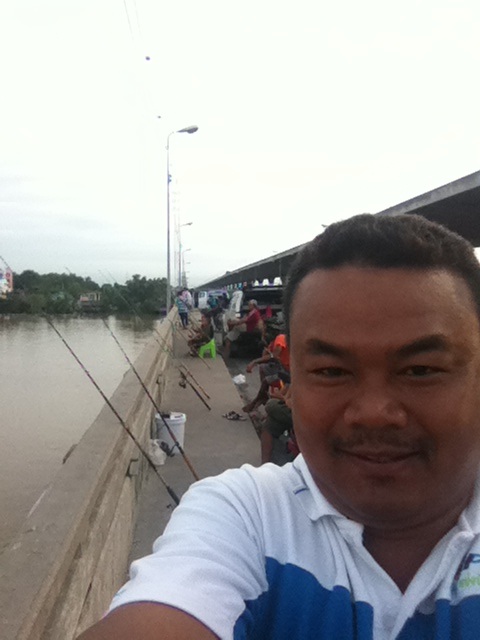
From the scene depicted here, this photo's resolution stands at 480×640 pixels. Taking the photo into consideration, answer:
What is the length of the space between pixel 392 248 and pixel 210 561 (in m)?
0.82

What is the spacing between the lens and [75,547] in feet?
8.86

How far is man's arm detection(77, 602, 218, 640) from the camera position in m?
1.12

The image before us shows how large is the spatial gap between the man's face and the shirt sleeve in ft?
0.72

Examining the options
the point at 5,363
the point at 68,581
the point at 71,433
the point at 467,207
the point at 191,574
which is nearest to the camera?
the point at 191,574

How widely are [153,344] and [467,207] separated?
25.1ft

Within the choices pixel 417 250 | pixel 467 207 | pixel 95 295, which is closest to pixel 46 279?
pixel 95 295

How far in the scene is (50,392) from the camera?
1925 centimetres

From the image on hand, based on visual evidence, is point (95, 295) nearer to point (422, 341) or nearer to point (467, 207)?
point (467, 207)

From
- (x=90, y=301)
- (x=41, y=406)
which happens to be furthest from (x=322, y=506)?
(x=41, y=406)

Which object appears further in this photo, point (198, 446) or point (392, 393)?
point (198, 446)

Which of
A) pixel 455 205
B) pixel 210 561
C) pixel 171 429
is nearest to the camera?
pixel 210 561

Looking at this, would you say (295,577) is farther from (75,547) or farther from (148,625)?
(75,547)

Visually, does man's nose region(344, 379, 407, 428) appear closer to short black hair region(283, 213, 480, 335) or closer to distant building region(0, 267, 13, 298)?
short black hair region(283, 213, 480, 335)

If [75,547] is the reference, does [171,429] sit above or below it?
below
